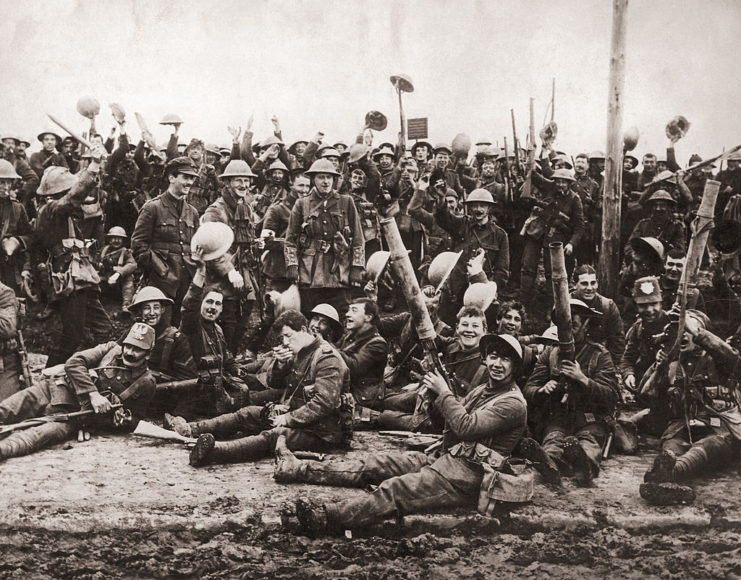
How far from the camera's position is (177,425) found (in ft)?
23.1

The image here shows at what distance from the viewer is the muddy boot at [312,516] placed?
204 inches

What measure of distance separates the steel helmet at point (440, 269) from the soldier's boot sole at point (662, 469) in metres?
3.39

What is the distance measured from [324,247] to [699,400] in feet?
12.9

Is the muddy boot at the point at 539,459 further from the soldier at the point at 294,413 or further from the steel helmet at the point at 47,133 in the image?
the steel helmet at the point at 47,133

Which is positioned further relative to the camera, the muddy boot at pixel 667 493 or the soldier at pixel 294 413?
the soldier at pixel 294 413

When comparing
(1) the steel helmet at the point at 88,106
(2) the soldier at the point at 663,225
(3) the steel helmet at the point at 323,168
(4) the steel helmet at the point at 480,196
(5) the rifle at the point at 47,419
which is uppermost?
(1) the steel helmet at the point at 88,106

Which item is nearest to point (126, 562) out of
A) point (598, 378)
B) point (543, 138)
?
point (598, 378)

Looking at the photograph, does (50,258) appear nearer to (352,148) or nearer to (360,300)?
(360,300)

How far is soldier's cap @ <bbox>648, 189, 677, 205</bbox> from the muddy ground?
490cm

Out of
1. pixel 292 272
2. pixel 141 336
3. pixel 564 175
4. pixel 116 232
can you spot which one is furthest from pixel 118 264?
pixel 564 175

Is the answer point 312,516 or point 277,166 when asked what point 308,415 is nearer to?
point 312,516

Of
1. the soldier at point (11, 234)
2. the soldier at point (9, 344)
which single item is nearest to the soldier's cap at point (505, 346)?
the soldier at point (9, 344)

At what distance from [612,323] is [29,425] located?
207 inches

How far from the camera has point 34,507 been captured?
5.52 metres
